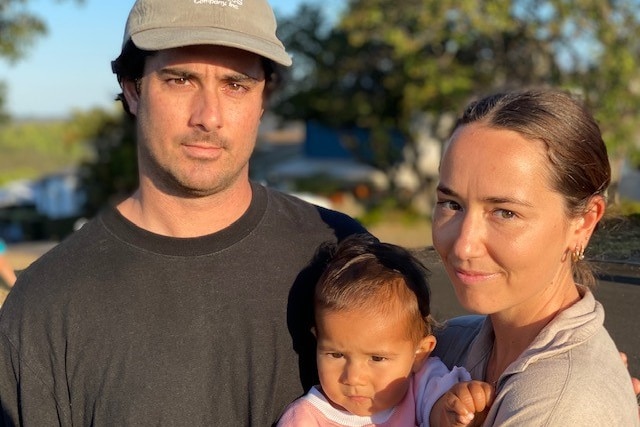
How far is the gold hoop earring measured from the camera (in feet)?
7.29

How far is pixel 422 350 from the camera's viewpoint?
2562 millimetres

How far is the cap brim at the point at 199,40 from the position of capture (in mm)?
2393

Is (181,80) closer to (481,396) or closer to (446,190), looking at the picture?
(446,190)

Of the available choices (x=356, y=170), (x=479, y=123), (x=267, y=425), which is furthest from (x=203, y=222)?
(x=356, y=170)

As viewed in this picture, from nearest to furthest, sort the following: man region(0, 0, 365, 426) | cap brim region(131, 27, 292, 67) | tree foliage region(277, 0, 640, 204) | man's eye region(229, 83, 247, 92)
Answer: man region(0, 0, 365, 426), cap brim region(131, 27, 292, 67), man's eye region(229, 83, 247, 92), tree foliage region(277, 0, 640, 204)

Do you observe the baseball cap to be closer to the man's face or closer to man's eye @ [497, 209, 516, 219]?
the man's face

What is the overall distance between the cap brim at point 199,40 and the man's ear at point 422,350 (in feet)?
2.83

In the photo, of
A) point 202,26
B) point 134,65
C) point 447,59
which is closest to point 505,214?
point 202,26

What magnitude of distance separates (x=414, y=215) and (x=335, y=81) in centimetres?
355

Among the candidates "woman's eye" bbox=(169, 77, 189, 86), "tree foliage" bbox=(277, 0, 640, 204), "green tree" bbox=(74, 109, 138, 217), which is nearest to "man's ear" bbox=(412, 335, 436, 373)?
"woman's eye" bbox=(169, 77, 189, 86)

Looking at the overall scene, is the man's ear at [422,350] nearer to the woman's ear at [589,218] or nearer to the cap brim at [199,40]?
the woman's ear at [589,218]

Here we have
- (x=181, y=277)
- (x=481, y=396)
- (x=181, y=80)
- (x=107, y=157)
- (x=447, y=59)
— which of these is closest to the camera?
(x=481, y=396)

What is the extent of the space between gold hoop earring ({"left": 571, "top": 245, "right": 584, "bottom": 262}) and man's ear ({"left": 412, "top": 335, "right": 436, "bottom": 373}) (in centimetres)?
48

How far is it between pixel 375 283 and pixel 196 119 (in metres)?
0.64
